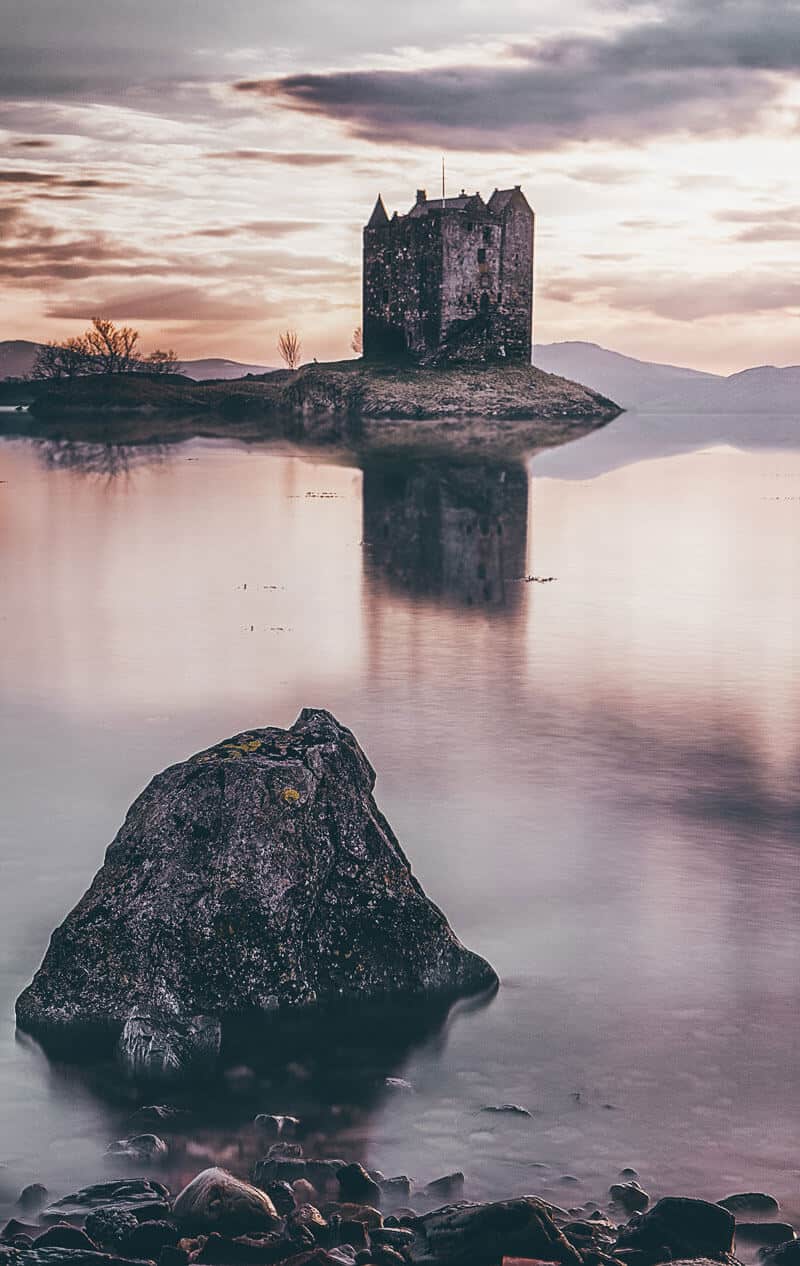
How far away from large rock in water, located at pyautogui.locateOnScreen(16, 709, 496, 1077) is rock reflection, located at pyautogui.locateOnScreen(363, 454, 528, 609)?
1566 cm

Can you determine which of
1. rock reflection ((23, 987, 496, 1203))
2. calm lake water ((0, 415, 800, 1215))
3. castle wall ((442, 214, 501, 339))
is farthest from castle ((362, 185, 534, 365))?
rock reflection ((23, 987, 496, 1203))

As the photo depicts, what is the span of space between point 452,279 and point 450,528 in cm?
6545

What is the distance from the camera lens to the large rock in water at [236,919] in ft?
32.3

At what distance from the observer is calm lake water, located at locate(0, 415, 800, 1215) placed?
28.8ft

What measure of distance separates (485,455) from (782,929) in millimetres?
56355

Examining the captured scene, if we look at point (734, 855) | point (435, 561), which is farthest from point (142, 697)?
point (435, 561)

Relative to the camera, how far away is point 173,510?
43.3 meters

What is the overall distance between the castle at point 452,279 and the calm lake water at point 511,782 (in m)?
65.3

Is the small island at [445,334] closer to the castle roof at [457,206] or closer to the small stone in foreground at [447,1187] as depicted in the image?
the castle roof at [457,206]

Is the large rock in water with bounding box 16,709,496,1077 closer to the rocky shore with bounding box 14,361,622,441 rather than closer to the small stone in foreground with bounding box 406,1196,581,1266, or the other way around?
the small stone in foreground with bounding box 406,1196,581,1266

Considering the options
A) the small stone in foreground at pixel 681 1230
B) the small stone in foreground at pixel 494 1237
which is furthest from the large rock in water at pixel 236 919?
the small stone in foreground at pixel 681 1230

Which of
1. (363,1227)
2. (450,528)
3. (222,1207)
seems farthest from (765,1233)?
(450,528)

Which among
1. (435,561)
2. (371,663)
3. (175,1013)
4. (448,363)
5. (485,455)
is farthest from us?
(448,363)

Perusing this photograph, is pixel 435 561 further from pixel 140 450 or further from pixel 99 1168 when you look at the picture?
pixel 140 450
